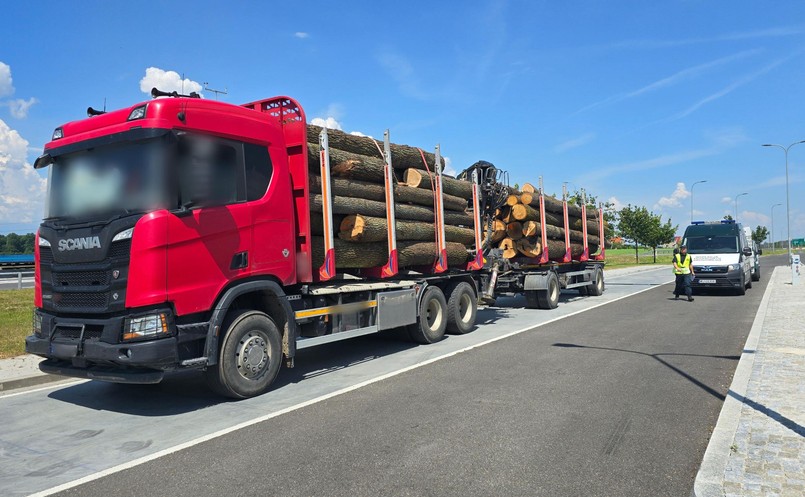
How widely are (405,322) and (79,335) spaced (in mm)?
4678

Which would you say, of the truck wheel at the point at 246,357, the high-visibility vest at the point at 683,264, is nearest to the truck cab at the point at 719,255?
the high-visibility vest at the point at 683,264


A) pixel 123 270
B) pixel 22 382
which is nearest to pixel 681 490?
pixel 123 270

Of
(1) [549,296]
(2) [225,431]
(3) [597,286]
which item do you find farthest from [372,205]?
(3) [597,286]

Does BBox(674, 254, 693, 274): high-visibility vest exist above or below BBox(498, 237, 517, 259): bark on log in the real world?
below

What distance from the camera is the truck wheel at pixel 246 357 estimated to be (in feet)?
19.5

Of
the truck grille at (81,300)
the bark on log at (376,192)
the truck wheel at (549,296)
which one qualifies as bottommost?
the truck wheel at (549,296)

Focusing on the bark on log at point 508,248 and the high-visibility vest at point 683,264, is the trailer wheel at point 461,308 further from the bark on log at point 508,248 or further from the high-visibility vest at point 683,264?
the high-visibility vest at point 683,264

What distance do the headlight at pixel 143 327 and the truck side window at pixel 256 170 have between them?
171cm

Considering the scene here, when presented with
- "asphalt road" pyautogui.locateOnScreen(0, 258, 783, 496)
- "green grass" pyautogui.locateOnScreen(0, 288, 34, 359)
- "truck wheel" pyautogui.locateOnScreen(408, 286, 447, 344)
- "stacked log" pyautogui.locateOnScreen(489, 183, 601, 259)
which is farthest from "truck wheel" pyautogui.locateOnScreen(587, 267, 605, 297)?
"green grass" pyautogui.locateOnScreen(0, 288, 34, 359)

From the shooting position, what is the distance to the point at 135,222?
534 centimetres

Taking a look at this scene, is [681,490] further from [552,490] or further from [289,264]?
[289,264]

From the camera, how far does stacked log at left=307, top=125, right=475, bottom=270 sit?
7.65 m

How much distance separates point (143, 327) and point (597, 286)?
637 inches

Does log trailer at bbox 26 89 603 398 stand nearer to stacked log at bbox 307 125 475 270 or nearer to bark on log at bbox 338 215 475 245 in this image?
stacked log at bbox 307 125 475 270
